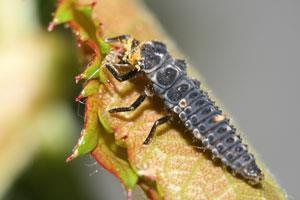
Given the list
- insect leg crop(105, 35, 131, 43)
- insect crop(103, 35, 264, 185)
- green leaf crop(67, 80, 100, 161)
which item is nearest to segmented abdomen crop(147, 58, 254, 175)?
insect crop(103, 35, 264, 185)

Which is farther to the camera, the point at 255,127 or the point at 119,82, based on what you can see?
the point at 255,127

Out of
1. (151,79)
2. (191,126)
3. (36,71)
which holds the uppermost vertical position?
(36,71)

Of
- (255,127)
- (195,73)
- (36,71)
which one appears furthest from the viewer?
(255,127)

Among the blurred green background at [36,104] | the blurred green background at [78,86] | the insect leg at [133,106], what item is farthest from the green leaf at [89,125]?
the blurred green background at [36,104]

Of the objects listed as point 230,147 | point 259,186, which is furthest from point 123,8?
point 259,186

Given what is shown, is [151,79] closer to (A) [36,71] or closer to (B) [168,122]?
(B) [168,122]

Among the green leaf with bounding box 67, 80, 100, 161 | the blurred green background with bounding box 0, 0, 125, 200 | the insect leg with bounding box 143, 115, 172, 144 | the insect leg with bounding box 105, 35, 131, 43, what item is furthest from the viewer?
the blurred green background with bounding box 0, 0, 125, 200

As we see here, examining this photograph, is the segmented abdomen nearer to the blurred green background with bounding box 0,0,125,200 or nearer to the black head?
the black head

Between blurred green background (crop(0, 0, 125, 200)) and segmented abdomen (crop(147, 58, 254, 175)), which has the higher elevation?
blurred green background (crop(0, 0, 125, 200))
